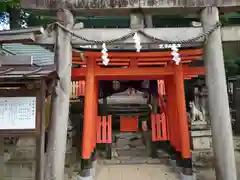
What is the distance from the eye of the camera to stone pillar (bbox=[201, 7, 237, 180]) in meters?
4.27

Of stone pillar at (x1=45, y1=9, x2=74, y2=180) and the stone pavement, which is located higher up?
stone pillar at (x1=45, y1=9, x2=74, y2=180)

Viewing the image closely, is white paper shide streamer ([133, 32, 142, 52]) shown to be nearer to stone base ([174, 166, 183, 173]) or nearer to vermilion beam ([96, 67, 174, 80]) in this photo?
vermilion beam ([96, 67, 174, 80])

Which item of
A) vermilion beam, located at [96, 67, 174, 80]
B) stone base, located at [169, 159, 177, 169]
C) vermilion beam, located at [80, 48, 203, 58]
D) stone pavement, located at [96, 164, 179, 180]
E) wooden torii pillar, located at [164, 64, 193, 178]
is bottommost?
stone pavement, located at [96, 164, 179, 180]

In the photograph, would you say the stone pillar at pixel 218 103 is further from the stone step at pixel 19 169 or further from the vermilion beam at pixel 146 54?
the stone step at pixel 19 169

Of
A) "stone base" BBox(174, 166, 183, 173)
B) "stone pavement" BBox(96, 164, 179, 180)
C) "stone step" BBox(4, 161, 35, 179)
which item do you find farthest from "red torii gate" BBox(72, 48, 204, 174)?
"stone step" BBox(4, 161, 35, 179)

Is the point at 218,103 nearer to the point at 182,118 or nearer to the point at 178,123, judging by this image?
the point at 182,118

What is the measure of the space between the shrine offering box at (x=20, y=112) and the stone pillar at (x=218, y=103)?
9.09ft

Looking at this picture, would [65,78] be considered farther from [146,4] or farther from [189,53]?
[189,53]

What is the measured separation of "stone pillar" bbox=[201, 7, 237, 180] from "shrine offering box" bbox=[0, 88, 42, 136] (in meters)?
2.77

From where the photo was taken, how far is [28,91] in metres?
3.59

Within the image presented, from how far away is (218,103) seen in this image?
434cm

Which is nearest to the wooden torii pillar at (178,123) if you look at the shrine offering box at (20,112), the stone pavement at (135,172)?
the stone pavement at (135,172)

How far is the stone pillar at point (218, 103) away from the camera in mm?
4273

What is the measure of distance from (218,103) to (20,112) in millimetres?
3064
